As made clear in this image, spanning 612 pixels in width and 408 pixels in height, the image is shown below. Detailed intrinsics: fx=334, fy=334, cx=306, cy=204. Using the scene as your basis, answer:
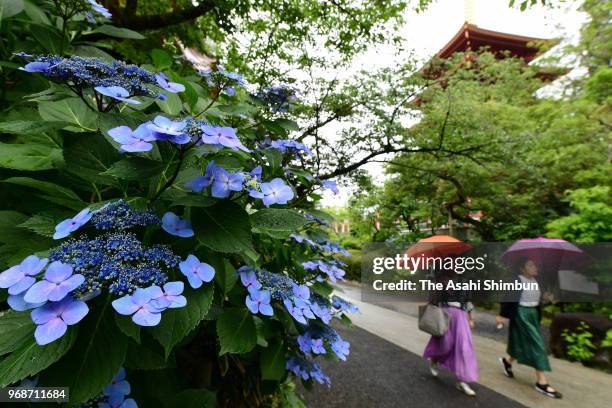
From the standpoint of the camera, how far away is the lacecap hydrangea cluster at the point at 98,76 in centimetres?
62

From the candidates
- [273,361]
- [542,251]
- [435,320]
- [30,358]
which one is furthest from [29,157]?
[542,251]

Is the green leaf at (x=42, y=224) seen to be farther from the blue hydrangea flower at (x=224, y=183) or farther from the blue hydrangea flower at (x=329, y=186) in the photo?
the blue hydrangea flower at (x=329, y=186)

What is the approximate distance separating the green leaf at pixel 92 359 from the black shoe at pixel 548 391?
16.6ft

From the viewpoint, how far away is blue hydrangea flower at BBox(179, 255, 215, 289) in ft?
1.75

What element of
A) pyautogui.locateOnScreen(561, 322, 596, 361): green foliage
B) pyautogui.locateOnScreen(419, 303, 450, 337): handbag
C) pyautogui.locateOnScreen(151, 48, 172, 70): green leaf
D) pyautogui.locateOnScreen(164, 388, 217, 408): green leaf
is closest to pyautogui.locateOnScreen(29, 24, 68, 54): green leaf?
pyautogui.locateOnScreen(151, 48, 172, 70): green leaf

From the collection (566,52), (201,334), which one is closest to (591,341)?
(566,52)

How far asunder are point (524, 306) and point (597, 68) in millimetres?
5012

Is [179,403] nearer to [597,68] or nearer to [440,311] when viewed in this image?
[440,311]

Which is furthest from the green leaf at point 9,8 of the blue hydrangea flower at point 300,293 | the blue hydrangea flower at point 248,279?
the blue hydrangea flower at point 300,293

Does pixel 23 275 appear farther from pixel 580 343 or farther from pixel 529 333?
pixel 580 343

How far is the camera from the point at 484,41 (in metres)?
15.2

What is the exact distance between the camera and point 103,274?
47cm

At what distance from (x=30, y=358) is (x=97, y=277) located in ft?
0.43

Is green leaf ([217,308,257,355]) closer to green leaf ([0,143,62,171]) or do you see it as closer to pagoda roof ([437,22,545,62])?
green leaf ([0,143,62,171])
